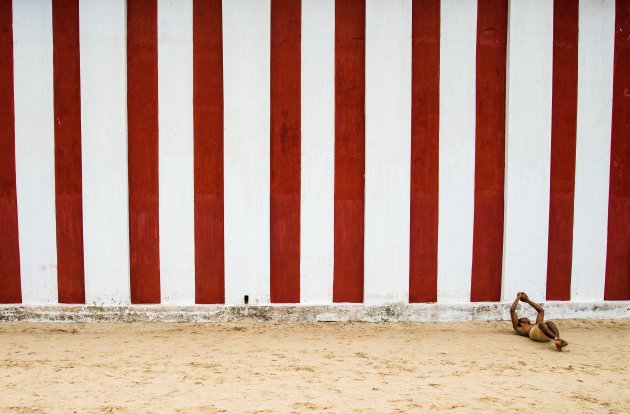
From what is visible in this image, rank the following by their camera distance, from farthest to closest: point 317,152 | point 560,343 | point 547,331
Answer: point 317,152
point 547,331
point 560,343

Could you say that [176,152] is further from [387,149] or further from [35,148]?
[387,149]

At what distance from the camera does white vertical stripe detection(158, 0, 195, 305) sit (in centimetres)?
471

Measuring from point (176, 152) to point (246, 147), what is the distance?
0.63m

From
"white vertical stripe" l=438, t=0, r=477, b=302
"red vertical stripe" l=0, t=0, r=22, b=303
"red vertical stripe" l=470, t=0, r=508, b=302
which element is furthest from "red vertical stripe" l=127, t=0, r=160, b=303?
"red vertical stripe" l=470, t=0, r=508, b=302

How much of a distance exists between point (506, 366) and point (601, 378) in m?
0.59

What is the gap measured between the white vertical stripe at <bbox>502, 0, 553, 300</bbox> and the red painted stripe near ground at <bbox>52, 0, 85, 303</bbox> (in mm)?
3888

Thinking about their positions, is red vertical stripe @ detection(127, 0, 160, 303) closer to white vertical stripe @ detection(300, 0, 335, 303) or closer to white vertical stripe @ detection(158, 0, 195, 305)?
white vertical stripe @ detection(158, 0, 195, 305)

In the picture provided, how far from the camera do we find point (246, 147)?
4.77 metres

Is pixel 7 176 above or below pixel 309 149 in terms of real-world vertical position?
below

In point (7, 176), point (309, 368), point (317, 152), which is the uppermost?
A: point (317, 152)

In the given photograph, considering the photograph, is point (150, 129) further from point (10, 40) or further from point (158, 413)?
point (158, 413)

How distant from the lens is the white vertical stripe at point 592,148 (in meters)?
4.82

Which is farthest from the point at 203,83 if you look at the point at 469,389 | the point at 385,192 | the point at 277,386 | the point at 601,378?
the point at 601,378

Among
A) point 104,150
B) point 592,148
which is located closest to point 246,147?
point 104,150
